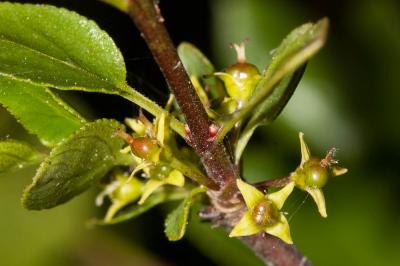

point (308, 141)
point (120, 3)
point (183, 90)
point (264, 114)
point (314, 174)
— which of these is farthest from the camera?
point (308, 141)

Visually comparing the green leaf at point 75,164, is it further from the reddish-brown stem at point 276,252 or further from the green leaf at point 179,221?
the reddish-brown stem at point 276,252

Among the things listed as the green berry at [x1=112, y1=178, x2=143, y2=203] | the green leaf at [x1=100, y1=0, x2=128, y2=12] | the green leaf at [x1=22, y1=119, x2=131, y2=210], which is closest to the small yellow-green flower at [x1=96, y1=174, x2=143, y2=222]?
the green berry at [x1=112, y1=178, x2=143, y2=203]

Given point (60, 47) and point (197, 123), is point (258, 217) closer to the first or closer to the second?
point (197, 123)

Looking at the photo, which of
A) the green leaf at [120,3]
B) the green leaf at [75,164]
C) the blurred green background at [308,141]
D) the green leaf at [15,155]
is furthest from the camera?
the blurred green background at [308,141]

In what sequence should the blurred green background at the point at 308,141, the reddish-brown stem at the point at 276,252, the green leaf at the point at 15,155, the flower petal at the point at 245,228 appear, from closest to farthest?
the flower petal at the point at 245,228
the green leaf at the point at 15,155
the reddish-brown stem at the point at 276,252
the blurred green background at the point at 308,141

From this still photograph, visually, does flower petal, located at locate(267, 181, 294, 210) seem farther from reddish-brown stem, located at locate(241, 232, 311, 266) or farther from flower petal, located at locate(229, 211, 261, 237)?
reddish-brown stem, located at locate(241, 232, 311, 266)

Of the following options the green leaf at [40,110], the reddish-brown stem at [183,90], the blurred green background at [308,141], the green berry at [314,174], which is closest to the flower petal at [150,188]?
the reddish-brown stem at [183,90]

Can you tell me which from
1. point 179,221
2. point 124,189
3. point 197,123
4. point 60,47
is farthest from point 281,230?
point 60,47
